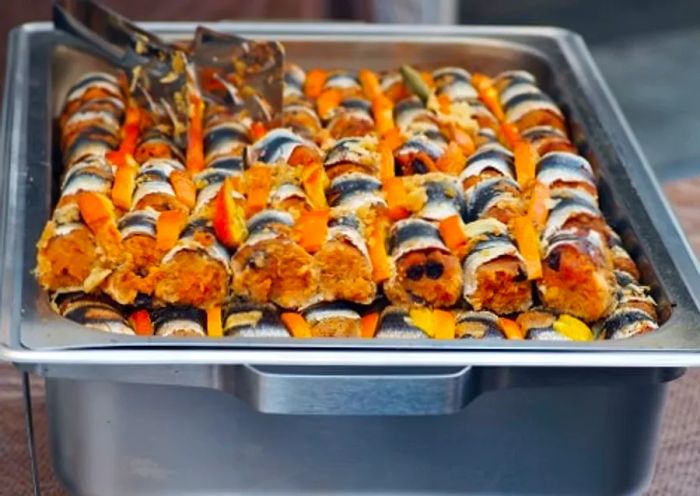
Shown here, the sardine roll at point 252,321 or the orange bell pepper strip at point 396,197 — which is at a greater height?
the orange bell pepper strip at point 396,197

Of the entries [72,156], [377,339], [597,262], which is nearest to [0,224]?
[72,156]

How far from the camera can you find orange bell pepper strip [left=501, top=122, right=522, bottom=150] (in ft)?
4.30

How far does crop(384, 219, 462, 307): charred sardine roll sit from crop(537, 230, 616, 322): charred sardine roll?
0.07m

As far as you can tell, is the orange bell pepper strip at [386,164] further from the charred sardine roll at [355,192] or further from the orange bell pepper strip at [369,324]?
the orange bell pepper strip at [369,324]

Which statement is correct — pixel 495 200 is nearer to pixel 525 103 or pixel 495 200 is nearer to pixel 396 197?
pixel 396 197

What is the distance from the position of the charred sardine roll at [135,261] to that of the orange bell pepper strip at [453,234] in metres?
0.23

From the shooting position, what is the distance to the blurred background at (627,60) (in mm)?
1261

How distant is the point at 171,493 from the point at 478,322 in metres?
0.27

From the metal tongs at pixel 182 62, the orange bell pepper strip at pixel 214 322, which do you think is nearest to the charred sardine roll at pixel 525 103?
the metal tongs at pixel 182 62

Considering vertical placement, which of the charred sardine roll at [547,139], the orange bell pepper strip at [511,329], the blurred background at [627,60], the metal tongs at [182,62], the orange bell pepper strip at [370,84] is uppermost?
the metal tongs at [182,62]

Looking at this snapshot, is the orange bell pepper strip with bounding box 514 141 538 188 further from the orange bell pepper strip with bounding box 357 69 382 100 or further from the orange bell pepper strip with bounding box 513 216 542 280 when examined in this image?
the orange bell pepper strip with bounding box 357 69 382 100

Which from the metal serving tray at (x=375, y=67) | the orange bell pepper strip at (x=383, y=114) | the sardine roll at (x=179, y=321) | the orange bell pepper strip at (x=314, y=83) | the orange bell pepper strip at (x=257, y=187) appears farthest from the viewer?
the orange bell pepper strip at (x=314, y=83)

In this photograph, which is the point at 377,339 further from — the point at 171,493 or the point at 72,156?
the point at 72,156

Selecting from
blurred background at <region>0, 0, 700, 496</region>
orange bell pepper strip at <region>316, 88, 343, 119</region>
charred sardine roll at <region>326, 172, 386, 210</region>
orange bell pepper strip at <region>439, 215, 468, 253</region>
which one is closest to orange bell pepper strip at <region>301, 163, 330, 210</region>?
charred sardine roll at <region>326, 172, 386, 210</region>
